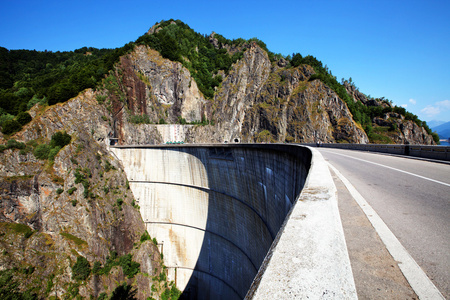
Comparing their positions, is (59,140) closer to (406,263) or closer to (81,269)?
(81,269)

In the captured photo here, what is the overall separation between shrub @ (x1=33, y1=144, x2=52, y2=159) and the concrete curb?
3875cm

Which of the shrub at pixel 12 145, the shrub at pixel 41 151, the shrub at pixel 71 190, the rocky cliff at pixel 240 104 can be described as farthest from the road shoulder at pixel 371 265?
the rocky cliff at pixel 240 104

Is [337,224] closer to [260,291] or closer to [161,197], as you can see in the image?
[260,291]

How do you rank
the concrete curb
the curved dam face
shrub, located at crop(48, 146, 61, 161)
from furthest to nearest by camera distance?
shrub, located at crop(48, 146, 61, 161) → the curved dam face → the concrete curb

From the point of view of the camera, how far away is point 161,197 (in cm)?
3083

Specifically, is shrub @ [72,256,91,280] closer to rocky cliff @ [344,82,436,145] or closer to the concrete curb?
the concrete curb

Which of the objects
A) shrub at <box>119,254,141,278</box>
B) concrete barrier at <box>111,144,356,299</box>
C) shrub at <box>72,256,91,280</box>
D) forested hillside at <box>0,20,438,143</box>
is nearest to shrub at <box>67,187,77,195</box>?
concrete barrier at <box>111,144,356,299</box>

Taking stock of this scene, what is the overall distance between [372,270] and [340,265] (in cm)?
103

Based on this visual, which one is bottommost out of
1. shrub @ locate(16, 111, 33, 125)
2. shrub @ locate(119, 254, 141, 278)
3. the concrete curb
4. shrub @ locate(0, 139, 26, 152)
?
shrub @ locate(119, 254, 141, 278)

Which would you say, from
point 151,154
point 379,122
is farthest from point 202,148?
point 379,122

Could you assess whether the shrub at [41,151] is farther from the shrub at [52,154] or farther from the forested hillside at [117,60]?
the forested hillside at [117,60]

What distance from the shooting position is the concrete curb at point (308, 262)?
1118 mm

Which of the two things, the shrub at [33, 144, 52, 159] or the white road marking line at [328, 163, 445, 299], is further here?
the shrub at [33, 144, 52, 159]

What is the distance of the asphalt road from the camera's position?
229 cm
